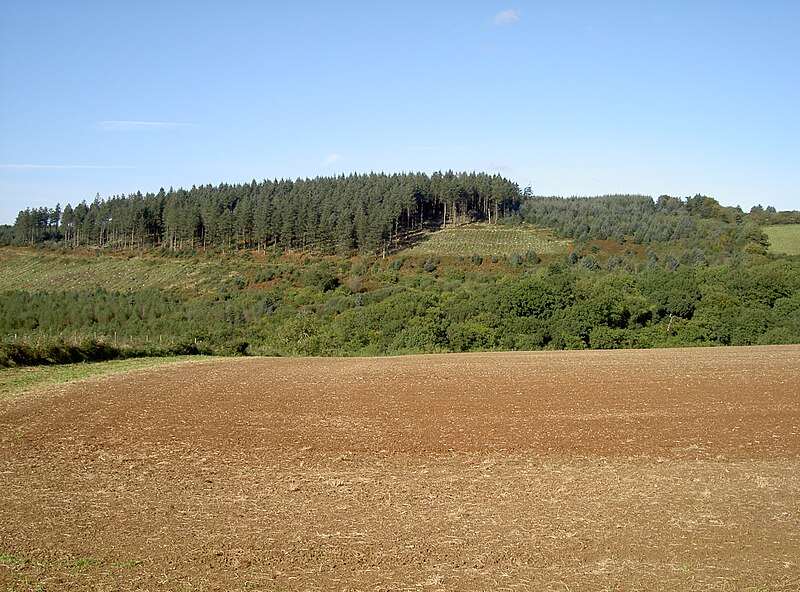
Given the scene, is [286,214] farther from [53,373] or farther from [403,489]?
[403,489]

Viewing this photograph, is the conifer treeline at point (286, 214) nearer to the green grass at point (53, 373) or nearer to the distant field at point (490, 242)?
the distant field at point (490, 242)

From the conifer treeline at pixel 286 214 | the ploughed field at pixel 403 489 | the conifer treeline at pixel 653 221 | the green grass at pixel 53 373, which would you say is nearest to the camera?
the ploughed field at pixel 403 489

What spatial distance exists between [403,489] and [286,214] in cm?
10513

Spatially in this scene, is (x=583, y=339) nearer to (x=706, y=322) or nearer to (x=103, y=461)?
(x=706, y=322)

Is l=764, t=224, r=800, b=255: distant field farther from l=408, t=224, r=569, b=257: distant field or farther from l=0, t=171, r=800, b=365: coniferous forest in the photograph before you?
l=408, t=224, r=569, b=257: distant field

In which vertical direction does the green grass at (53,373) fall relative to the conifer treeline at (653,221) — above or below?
below

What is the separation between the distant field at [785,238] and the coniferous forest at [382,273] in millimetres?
2918

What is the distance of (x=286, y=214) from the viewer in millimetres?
113688

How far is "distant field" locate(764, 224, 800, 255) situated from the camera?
99.2 m

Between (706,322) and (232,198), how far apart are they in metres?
107

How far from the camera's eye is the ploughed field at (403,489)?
8.05 metres

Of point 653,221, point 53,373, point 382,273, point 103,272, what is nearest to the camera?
point 53,373

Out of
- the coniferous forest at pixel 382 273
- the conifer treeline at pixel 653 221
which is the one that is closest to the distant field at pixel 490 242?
the coniferous forest at pixel 382 273

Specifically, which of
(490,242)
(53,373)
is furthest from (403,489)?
(490,242)
